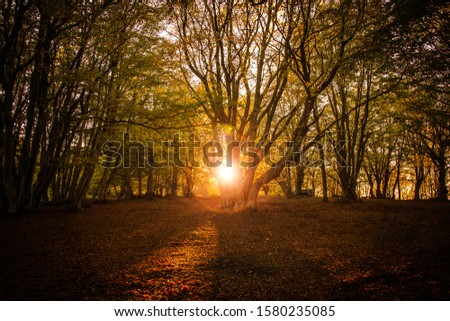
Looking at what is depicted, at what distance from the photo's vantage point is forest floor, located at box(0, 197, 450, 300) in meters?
3.77

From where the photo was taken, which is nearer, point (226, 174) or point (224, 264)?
point (224, 264)

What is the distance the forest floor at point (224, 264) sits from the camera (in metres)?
3.77

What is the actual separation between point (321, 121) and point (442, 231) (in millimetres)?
19575

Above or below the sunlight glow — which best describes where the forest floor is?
below

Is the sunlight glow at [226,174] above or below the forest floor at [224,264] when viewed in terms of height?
above

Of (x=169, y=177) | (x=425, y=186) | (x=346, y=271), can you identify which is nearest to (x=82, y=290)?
(x=346, y=271)

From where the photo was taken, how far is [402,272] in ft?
14.4

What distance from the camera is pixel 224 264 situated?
5.23 metres

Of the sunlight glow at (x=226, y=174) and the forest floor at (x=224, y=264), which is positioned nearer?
the forest floor at (x=224, y=264)

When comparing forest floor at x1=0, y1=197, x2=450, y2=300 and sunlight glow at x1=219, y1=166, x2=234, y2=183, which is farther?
sunlight glow at x1=219, y1=166, x2=234, y2=183

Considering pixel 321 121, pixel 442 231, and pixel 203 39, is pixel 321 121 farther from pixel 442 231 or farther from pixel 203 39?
pixel 442 231

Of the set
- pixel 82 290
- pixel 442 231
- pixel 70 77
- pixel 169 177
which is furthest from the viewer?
pixel 169 177

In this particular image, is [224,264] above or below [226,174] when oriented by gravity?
below
